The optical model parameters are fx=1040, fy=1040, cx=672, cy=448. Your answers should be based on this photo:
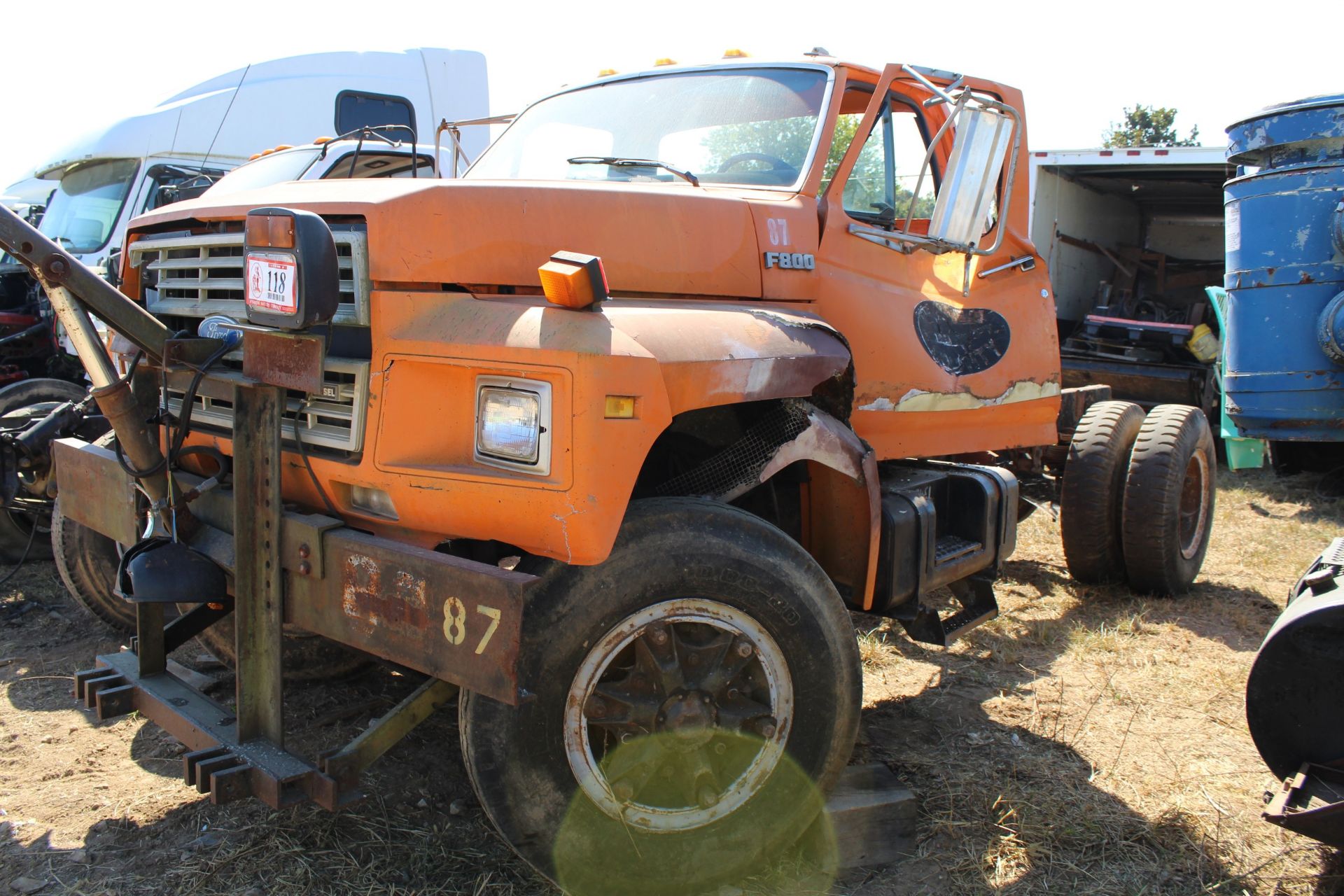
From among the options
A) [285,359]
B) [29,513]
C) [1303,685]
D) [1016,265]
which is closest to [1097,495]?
[1016,265]

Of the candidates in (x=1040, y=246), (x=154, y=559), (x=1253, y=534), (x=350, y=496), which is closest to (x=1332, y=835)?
(x=350, y=496)

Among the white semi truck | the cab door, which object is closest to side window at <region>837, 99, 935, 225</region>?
the cab door

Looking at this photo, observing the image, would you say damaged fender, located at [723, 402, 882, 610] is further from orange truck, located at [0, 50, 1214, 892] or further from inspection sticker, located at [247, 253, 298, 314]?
inspection sticker, located at [247, 253, 298, 314]

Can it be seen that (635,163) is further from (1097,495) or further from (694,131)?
(1097,495)

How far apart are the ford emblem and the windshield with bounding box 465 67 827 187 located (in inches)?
49.5

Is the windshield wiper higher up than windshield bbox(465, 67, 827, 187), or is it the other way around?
windshield bbox(465, 67, 827, 187)

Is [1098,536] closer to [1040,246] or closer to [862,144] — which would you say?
[862,144]

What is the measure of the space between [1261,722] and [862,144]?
7.61 feet

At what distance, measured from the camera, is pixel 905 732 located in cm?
398

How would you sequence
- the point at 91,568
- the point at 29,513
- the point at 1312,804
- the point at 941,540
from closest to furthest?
the point at 1312,804 → the point at 941,540 → the point at 91,568 → the point at 29,513

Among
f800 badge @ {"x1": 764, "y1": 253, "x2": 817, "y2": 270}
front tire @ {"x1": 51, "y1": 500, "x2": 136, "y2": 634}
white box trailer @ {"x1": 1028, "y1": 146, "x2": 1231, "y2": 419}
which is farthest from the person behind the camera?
white box trailer @ {"x1": 1028, "y1": 146, "x2": 1231, "y2": 419}

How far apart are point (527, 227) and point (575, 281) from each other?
1.47ft

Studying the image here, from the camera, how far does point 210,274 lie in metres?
3.05

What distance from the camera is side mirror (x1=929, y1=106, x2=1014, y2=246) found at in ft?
11.2
